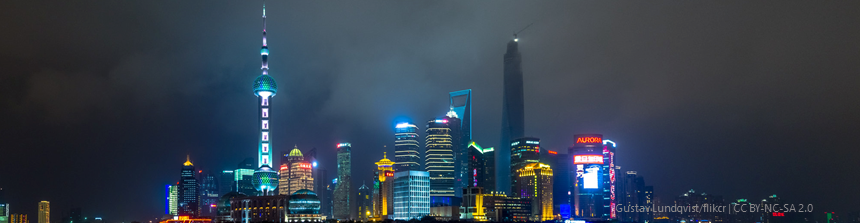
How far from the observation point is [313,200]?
199m

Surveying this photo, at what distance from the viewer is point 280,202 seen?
19638 centimetres

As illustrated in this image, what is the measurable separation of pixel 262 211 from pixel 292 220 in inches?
455

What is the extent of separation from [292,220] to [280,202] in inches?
262

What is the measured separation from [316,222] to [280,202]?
442 inches

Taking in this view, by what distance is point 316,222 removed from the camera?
195125mm

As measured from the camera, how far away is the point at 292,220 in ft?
634

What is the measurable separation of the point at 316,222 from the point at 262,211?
16.3m

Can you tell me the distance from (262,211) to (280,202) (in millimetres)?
7074

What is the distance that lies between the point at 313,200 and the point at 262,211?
569 inches

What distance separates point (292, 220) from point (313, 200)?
8.64 meters
